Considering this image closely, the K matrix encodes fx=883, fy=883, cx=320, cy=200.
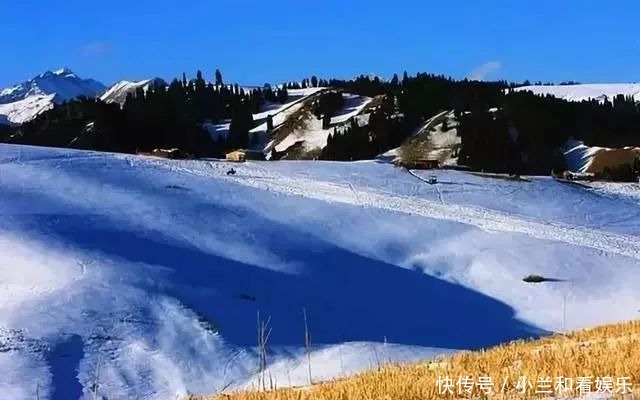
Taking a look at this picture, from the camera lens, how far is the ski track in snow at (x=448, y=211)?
42969 millimetres

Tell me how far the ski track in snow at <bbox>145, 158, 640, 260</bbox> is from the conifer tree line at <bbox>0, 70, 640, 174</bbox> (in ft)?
141

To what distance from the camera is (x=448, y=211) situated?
48.4 m

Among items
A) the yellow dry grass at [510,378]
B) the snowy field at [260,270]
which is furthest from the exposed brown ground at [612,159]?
the yellow dry grass at [510,378]

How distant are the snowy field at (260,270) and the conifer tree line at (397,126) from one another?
46.3 meters

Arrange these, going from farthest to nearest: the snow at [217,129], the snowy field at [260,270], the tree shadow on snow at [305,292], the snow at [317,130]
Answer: the snow at [217,129] → the snow at [317,130] → the tree shadow on snow at [305,292] → the snowy field at [260,270]

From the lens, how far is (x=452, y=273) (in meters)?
36.2

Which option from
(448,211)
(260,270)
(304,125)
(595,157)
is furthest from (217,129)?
(260,270)

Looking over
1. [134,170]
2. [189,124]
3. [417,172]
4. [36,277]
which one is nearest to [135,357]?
[36,277]

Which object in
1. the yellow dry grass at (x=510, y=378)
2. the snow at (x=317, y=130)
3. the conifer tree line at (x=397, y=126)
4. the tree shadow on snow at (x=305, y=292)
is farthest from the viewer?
the snow at (x=317, y=130)

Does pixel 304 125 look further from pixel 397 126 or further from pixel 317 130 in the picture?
pixel 397 126

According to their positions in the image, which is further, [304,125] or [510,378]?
[304,125]

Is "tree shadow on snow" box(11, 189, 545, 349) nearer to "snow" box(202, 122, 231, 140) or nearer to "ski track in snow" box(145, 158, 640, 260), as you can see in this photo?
"ski track in snow" box(145, 158, 640, 260)

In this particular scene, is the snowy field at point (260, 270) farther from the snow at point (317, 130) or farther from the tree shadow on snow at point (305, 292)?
the snow at point (317, 130)

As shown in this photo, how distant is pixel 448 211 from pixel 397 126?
84.7 m
